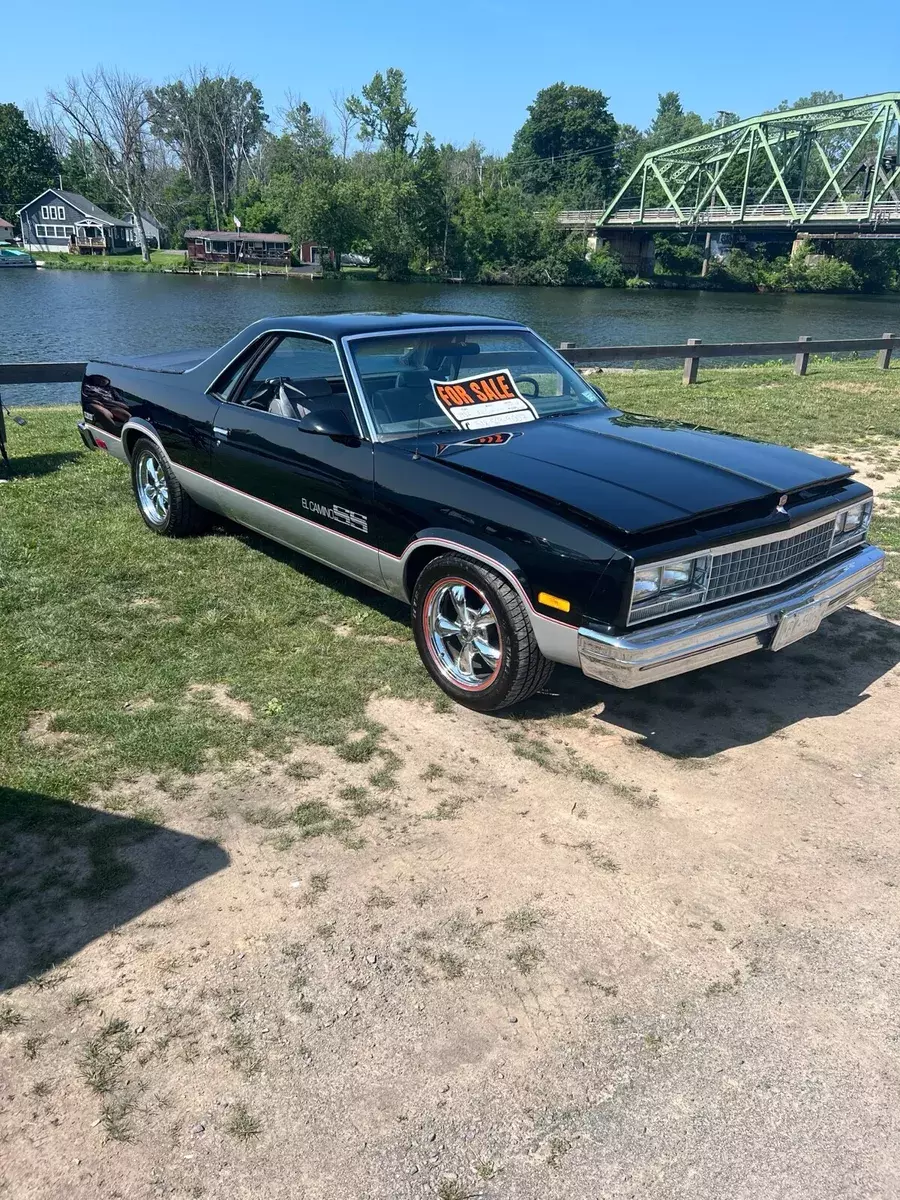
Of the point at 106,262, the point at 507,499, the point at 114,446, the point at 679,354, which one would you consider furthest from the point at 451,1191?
the point at 106,262

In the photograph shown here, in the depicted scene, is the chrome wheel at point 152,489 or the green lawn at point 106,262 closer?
the chrome wheel at point 152,489

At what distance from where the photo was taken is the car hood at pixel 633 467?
3.70m

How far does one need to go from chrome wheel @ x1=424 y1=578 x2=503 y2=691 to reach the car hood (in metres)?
0.58

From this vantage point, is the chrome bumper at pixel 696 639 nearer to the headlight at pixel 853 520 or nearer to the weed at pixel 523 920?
the headlight at pixel 853 520

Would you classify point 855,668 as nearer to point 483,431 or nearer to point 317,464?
point 483,431

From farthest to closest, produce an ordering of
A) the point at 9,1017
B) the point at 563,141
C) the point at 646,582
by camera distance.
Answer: the point at 563,141 < the point at 646,582 < the point at 9,1017

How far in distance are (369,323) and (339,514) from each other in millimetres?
1273

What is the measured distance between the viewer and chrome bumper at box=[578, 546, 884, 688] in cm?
350

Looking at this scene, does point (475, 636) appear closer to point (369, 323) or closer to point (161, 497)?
point (369, 323)

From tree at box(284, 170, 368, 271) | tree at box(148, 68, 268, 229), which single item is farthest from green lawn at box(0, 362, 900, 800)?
tree at box(148, 68, 268, 229)

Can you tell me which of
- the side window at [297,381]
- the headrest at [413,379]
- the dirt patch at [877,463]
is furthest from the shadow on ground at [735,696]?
the dirt patch at [877,463]

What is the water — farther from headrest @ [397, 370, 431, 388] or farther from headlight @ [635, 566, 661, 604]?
headlight @ [635, 566, 661, 604]

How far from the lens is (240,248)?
3401 inches

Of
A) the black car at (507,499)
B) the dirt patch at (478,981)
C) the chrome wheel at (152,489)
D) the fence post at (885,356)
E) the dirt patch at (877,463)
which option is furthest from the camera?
the fence post at (885,356)
